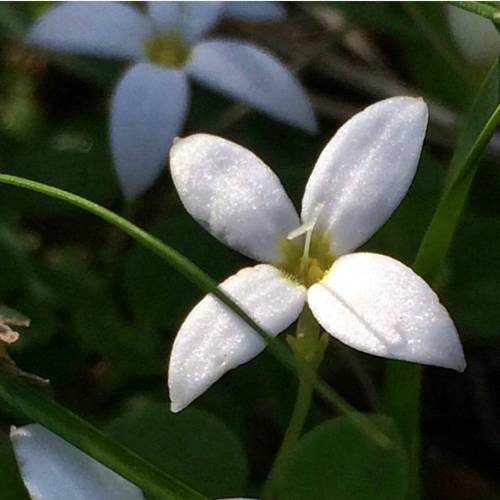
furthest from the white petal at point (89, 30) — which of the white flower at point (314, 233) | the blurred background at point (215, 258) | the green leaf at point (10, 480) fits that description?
the green leaf at point (10, 480)

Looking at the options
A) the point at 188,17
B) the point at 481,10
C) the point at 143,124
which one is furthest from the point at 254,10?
the point at 481,10

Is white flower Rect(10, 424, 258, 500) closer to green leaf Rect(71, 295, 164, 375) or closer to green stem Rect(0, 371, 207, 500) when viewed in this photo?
green stem Rect(0, 371, 207, 500)

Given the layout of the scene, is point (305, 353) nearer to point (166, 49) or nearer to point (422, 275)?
point (422, 275)

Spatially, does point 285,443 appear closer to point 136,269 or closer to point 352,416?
point 352,416

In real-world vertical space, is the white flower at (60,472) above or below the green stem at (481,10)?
below

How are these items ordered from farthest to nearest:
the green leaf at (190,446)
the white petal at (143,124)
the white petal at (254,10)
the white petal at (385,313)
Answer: the white petal at (254,10), the white petal at (143,124), the green leaf at (190,446), the white petal at (385,313)

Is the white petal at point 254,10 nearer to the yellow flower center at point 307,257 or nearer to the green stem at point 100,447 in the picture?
the yellow flower center at point 307,257

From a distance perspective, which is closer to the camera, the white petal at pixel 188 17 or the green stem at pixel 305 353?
the green stem at pixel 305 353
